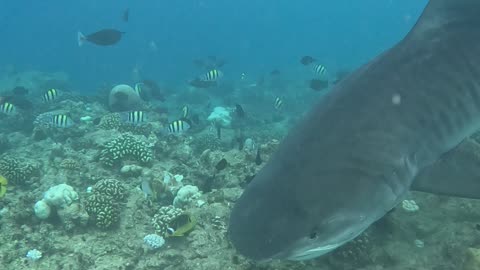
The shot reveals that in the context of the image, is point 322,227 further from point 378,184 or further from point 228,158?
point 228,158

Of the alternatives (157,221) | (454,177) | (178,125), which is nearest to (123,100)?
(178,125)

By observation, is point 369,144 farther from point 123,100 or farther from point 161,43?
point 161,43

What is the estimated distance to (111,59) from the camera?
7931 cm

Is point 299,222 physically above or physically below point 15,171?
above

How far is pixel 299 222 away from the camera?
2.42 meters

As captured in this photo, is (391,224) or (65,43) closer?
(391,224)

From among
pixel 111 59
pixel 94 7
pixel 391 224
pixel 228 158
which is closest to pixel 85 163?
pixel 228 158

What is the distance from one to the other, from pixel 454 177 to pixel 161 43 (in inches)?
4627

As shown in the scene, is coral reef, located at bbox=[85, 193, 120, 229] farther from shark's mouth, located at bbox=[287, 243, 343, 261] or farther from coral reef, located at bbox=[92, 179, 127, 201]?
shark's mouth, located at bbox=[287, 243, 343, 261]

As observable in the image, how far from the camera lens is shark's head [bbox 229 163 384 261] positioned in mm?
2381

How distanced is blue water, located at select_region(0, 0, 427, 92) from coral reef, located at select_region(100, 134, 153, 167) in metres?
33.1

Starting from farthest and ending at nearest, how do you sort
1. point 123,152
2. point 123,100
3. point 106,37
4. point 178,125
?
1. point 123,100
2. point 106,37
3. point 178,125
4. point 123,152

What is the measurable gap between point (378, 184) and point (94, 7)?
220 m

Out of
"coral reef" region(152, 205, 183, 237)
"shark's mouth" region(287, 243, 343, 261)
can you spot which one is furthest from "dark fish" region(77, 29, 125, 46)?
"shark's mouth" region(287, 243, 343, 261)
